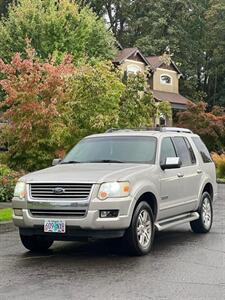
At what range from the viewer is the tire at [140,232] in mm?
8539

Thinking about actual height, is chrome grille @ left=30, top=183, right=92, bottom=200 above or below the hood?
below

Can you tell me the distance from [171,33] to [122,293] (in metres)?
49.6

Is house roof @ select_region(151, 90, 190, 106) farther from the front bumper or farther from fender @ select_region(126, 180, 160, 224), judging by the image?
the front bumper

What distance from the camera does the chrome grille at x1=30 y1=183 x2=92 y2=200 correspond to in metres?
8.41

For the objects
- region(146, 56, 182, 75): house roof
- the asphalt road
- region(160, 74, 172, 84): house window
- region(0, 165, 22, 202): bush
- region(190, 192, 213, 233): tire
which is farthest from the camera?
region(160, 74, 172, 84): house window

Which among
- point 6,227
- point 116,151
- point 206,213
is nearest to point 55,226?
point 116,151

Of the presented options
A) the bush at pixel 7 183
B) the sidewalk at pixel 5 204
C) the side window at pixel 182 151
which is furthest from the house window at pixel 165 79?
the side window at pixel 182 151

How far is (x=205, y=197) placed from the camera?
449 inches

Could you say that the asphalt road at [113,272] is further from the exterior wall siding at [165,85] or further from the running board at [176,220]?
the exterior wall siding at [165,85]

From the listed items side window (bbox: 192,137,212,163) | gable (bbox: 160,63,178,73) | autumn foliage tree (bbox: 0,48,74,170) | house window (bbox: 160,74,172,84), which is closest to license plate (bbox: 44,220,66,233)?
side window (bbox: 192,137,212,163)

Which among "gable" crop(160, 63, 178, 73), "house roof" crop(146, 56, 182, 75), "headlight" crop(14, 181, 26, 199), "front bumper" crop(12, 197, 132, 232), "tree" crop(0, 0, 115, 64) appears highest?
"tree" crop(0, 0, 115, 64)

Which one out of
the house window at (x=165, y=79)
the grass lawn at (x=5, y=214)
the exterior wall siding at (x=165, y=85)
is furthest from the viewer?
the house window at (x=165, y=79)

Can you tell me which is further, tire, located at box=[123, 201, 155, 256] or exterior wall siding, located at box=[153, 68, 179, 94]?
exterior wall siding, located at box=[153, 68, 179, 94]

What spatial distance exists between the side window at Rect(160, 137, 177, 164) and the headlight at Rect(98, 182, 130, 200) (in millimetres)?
1452
